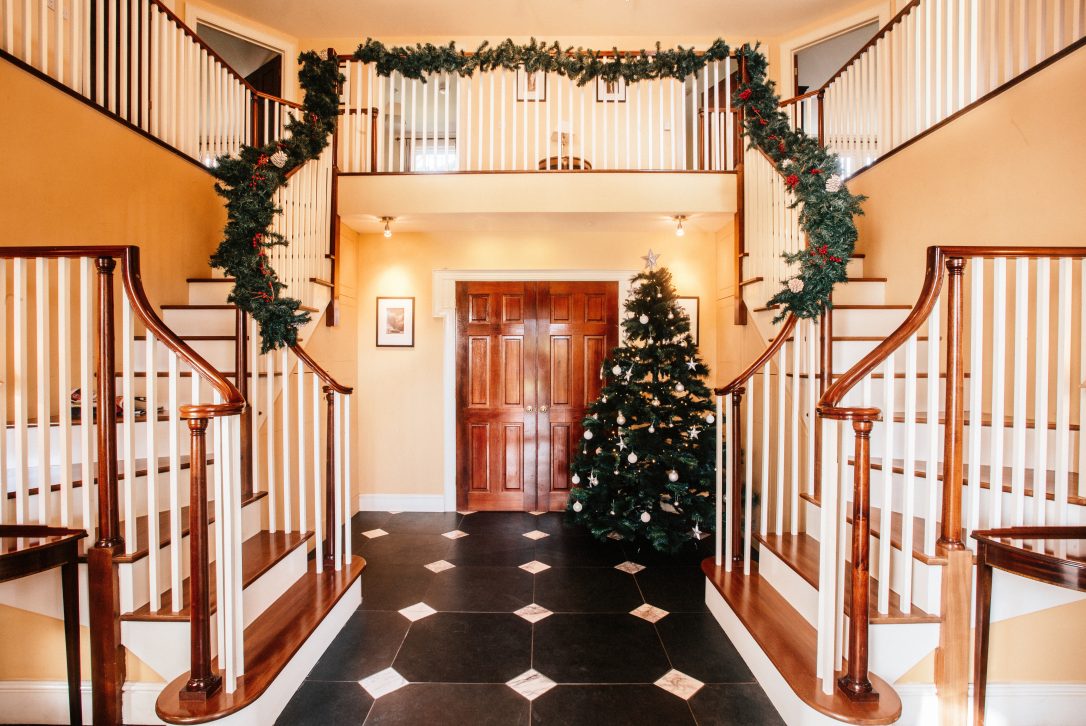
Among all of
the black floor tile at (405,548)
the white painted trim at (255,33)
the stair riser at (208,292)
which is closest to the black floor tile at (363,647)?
the black floor tile at (405,548)

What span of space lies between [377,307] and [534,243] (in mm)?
1536

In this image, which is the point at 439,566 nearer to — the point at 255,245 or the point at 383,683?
the point at 383,683

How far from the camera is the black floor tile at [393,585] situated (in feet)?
9.18

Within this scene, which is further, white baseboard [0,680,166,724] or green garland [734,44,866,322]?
green garland [734,44,866,322]

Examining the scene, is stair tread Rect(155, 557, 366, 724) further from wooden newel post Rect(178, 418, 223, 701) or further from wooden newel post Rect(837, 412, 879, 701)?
wooden newel post Rect(837, 412, 879, 701)

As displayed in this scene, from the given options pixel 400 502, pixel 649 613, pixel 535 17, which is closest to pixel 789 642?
pixel 649 613

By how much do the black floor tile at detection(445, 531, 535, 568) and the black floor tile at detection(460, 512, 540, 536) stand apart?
115mm

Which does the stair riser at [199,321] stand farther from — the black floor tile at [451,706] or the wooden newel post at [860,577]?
the wooden newel post at [860,577]

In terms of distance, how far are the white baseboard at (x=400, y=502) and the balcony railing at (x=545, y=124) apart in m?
2.78

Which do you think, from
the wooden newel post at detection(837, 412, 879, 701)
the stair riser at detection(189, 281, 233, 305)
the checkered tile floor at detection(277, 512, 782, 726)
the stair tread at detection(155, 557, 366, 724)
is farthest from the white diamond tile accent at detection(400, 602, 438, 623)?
the stair riser at detection(189, 281, 233, 305)

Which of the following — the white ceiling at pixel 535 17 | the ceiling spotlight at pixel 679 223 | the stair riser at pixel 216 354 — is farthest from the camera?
the white ceiling at pixel 535 17

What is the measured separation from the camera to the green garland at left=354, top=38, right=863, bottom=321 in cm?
237

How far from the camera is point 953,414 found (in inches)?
64.9

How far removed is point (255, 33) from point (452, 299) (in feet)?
10.9
